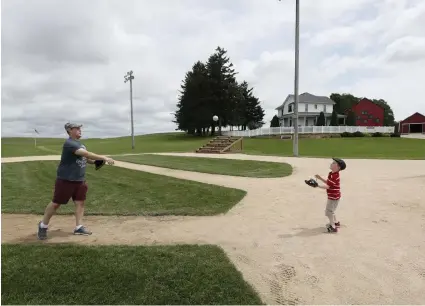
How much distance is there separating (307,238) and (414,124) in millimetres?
63645

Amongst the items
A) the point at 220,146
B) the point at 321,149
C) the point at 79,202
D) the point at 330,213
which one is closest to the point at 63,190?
the point at 79,202

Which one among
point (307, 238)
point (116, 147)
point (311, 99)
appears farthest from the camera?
point (311, 99)

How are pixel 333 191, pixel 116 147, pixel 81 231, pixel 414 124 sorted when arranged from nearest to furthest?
pixel 81 231
pixel 333 191
pixel 116 147
pixel 414 124

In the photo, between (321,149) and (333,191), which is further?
(321,149)

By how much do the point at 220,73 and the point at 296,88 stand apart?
38.8 meters

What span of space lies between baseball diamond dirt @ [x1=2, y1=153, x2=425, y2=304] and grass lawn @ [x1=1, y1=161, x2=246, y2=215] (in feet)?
1.72

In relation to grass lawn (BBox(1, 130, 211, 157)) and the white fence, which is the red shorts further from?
the white fence

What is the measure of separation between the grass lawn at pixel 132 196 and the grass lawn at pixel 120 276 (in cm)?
267

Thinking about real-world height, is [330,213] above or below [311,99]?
below

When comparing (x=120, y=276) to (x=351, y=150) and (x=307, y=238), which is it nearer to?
(x=307, y=238)

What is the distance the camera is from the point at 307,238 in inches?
234

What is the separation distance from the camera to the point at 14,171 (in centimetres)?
1666

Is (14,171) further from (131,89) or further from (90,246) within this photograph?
(131,89)

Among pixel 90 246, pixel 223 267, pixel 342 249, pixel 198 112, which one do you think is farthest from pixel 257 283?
pixel 198 112
